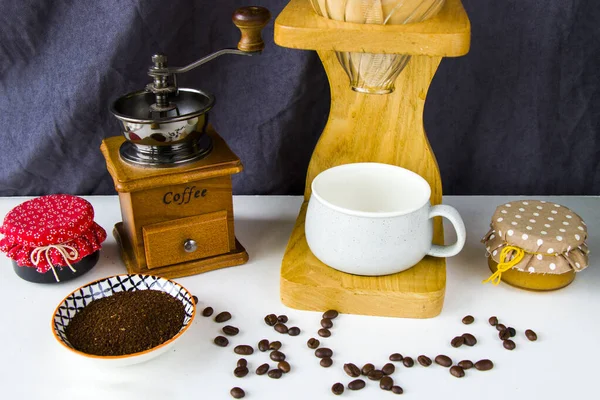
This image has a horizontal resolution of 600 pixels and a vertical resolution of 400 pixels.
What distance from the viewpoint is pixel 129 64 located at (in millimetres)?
1206

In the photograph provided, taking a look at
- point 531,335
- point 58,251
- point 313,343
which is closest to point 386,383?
point 313,343

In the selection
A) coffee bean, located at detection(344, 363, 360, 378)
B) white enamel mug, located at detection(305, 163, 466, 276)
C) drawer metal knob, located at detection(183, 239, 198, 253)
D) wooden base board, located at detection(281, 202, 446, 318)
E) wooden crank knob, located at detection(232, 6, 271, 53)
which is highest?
wooden crank knob, located at detection(232, 6, 271, 53)

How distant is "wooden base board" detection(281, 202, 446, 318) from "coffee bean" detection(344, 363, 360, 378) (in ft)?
0.39

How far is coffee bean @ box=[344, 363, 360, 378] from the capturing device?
86 cm

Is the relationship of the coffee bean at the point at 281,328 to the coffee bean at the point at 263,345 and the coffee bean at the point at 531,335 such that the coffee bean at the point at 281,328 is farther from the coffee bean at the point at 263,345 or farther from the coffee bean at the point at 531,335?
the coffee bean at the point at 531,335

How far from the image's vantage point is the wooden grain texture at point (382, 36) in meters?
0.82

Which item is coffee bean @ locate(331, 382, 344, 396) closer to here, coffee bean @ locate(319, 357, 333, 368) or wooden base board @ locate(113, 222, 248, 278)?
coffee bean @ locate(319, 357, 333, 368)

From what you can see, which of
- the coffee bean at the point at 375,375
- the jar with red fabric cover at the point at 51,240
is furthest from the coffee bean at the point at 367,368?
the jar with red fabric cover at the point at 51,240

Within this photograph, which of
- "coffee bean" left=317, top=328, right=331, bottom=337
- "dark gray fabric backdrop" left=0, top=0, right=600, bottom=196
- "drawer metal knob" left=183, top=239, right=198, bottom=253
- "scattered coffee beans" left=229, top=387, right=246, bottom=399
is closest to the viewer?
"scattered coffee beans" left=229, top=387, right=246, bottom=399

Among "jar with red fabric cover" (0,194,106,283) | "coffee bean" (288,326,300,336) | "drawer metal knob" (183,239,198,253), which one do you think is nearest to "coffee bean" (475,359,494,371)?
"coffee bean" (288,326,300,336)

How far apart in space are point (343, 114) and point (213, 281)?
0.34 metres

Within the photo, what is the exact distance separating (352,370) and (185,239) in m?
0.34

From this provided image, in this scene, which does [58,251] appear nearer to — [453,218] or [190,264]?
[190,264]

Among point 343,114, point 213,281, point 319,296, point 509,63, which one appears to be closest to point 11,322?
point 213,281
